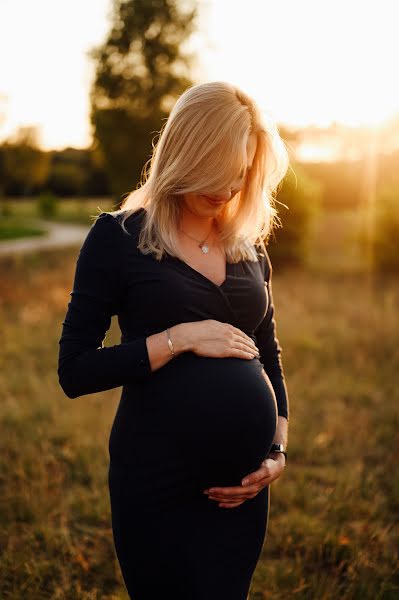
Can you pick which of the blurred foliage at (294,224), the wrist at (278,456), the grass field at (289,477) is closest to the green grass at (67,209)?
the blurred foliage at (294,224)

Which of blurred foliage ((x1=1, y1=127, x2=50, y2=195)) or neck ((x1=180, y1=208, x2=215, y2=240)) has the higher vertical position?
neck ((x1=180, y1=208, x2=215, y2=240))

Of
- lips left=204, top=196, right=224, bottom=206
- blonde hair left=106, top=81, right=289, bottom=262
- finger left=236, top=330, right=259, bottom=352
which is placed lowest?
finger left=236, top=330, right=259, bottom=352

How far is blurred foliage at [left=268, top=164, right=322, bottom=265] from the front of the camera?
1454 centimetres

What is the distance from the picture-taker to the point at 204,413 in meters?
1.56

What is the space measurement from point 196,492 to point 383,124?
68.0ft

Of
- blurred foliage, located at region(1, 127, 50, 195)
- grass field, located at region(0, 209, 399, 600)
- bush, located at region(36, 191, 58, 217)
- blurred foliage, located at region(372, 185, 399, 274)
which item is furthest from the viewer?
blurred foliage, located at region(1, 127, 50, 195)

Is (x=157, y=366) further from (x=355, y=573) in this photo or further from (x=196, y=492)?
(x=355, y=573)

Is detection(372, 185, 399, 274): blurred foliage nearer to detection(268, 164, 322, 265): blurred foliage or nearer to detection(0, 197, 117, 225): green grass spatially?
detection(268, 164, 322, 265): blurred foliage

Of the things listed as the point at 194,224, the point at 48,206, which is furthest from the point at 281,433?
the point at 48,206

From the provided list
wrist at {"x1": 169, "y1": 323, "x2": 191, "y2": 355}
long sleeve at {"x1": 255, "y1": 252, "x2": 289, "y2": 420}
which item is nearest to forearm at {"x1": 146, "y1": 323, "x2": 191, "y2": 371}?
wrist at {"x1": 169, "y1": 323, "x2": 191, "y2": 355}

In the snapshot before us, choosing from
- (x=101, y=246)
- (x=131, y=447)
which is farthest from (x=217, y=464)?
(x=101, y=246)

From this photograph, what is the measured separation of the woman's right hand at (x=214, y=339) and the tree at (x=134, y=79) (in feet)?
72.0

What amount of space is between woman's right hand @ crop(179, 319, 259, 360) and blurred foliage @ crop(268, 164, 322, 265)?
12.9m

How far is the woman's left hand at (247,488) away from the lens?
1605 mm
